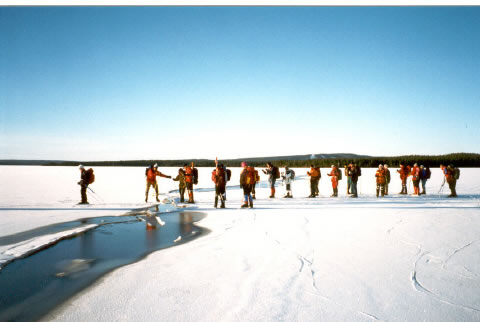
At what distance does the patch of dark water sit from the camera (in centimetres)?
331

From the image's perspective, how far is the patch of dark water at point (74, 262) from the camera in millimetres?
3311

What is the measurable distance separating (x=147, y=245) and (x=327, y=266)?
3.54 metres

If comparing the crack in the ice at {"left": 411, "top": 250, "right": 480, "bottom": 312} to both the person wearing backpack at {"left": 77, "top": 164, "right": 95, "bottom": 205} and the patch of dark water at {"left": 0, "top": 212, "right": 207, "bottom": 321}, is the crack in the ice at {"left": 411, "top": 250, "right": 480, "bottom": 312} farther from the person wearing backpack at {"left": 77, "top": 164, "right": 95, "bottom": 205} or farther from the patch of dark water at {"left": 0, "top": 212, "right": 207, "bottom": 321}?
the person wearing backpack at {"left": 77, "top": 164, "right": 95, "bottom": 205}

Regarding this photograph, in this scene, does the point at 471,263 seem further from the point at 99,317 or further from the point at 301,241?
the point at 99,317

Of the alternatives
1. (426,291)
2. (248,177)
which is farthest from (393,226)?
(248,177)

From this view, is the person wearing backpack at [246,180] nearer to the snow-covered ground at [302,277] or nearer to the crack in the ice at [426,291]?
the snow-covered ground at [302,277]

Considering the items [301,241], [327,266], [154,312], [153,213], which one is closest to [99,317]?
[154,312]

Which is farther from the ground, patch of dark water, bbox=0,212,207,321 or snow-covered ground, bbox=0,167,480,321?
patch of dark water, bbox=0,212,207,321

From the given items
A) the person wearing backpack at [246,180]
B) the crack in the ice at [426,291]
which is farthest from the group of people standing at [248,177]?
the crack in the ice at [426,291]

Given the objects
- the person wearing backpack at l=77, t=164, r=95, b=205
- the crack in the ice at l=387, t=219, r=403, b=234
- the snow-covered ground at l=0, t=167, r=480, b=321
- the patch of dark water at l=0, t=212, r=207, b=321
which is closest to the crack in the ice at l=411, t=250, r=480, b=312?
the snow-covered ground at l=0, t=167, r=480, b=321

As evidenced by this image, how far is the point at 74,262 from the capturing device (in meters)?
4.66

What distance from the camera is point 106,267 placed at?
4.42 metres

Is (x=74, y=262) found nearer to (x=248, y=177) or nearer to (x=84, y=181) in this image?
(x=248, y=177)

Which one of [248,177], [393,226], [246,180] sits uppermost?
[248,177]
